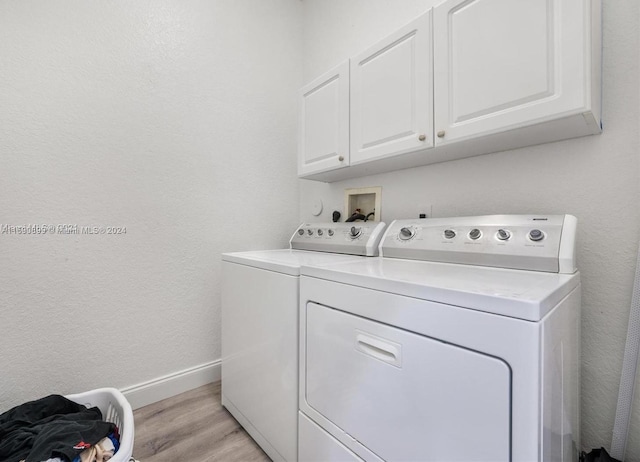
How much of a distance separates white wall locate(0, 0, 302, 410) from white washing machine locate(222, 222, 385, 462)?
41 centimetres

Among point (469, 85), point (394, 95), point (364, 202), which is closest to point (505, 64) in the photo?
point (469, 85)

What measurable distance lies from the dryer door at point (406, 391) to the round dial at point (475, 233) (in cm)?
59

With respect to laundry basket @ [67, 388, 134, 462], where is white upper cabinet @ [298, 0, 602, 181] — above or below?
above

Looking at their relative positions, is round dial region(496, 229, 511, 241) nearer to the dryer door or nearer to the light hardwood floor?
the dryer door

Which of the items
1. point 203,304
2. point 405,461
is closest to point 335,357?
point 405,461

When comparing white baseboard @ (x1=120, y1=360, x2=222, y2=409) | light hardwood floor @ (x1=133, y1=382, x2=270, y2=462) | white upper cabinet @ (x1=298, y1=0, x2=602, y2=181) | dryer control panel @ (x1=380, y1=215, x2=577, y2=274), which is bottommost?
light hardwood floor @ (x1=133, y1=382, x2=270, y2=462)

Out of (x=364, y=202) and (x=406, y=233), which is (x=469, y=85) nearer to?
(x=406, y=233)

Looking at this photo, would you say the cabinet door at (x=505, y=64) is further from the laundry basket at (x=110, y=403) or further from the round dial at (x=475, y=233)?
the laundry basket at (x=110, y=403)

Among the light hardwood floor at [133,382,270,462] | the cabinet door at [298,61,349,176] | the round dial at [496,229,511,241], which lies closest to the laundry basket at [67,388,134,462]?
the light hardwood floor at [133,382,270,462]

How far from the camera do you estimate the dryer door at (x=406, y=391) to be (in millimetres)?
630

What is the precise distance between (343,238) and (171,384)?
4.40ft

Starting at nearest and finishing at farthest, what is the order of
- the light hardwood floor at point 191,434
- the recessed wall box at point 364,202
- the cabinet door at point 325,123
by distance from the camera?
the light hardwood floor at point 191,434 < the cabinet door at point 325,123 < the recessed wall box at point 364,202

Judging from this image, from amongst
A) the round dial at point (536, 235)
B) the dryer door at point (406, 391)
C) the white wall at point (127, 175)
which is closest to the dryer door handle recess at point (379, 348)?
the dryer door at point (406, 391)

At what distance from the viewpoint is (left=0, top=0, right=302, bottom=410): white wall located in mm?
1320
